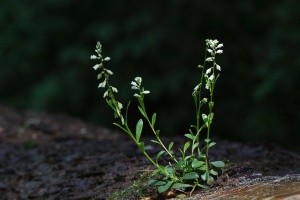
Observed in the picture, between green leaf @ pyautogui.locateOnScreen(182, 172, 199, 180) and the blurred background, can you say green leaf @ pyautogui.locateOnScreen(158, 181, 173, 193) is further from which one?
the blurred background

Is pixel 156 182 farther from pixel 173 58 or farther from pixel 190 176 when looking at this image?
pixel 173 58

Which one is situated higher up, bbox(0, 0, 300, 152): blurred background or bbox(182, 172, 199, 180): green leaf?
bbox(0, 0, 300, 152): blurred background

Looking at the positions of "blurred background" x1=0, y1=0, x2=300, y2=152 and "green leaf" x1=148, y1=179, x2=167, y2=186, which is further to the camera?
"blurred background" x1=0, y1=0, x2=300, y2=152

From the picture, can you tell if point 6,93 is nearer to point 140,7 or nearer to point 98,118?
point 98,118

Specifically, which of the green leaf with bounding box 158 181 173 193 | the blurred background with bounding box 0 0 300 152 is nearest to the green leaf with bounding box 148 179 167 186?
the green leaf with bounding box 158 181 173 193

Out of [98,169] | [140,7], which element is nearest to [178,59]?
[140,7]

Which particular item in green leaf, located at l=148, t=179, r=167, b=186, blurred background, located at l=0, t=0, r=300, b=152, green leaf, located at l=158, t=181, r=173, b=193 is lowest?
green leaf, located at l=158, t=181, r=173, b=193

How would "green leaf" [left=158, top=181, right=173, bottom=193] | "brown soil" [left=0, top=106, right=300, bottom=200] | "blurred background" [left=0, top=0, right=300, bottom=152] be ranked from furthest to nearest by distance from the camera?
1. "blurred background" [left=0, top=0, right=300, bottom=152]
2. "brown soil" [left=0, top=106, right=300, bottom=200]
3. "green leaf" [left=158, top=181, right=173, bottom=193]

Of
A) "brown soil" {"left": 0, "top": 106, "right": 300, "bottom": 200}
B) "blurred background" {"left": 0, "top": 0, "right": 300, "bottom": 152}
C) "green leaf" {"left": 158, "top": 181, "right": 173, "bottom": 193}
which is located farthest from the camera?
"blurred background" {"left": 0, "top": 0, "right": 300, "bottom": 152}
